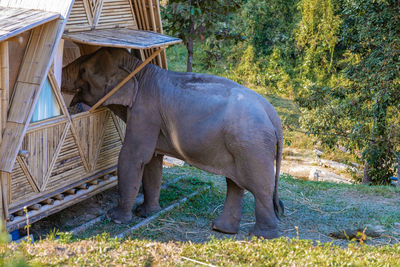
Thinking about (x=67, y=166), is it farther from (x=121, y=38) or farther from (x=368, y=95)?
(x=368, y=95)

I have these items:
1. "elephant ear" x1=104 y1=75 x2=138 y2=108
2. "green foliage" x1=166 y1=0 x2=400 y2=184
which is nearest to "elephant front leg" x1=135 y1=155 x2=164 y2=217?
"elephant ear" x1=104 y1=75 x2=138 y2=108

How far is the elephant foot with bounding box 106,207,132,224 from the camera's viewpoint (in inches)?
286

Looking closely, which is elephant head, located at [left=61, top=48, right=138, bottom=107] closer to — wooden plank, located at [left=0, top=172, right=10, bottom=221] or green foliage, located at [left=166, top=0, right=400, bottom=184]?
wooden plank, located at [left=0, top=172, right=10, bottom=221]

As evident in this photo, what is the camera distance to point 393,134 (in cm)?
1161

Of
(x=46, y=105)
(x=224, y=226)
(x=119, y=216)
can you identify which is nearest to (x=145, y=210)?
(x=119, y=216)

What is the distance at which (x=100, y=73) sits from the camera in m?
7.27

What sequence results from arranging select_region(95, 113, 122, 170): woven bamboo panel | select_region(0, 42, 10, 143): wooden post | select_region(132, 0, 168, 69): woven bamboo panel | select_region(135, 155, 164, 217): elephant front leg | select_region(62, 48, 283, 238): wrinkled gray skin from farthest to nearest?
select_region(132, 0, 168, 69): woven bamboo panel, select_region(135, 155, 164, 217): elephant front leg, select_region(95, 113, 122, 170): woven bamboo panel, select_region(62, 48, 283, 238): wrinkled gray skin, select_region(0, 42, 10, 143): wooden post

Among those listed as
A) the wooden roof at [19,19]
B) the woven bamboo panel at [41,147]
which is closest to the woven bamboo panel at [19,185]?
the woven bamboo panel at [41,147]

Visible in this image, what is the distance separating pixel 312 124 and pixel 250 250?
7.11m

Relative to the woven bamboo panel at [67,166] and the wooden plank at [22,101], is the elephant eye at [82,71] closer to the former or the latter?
A: the woven bamboo panel at [67,166]

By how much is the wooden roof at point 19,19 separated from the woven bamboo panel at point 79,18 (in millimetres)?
608

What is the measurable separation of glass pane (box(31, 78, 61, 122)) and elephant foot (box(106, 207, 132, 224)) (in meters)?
1.74

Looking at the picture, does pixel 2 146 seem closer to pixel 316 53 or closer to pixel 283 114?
pixel 283 114

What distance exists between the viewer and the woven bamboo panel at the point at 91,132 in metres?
6.95
